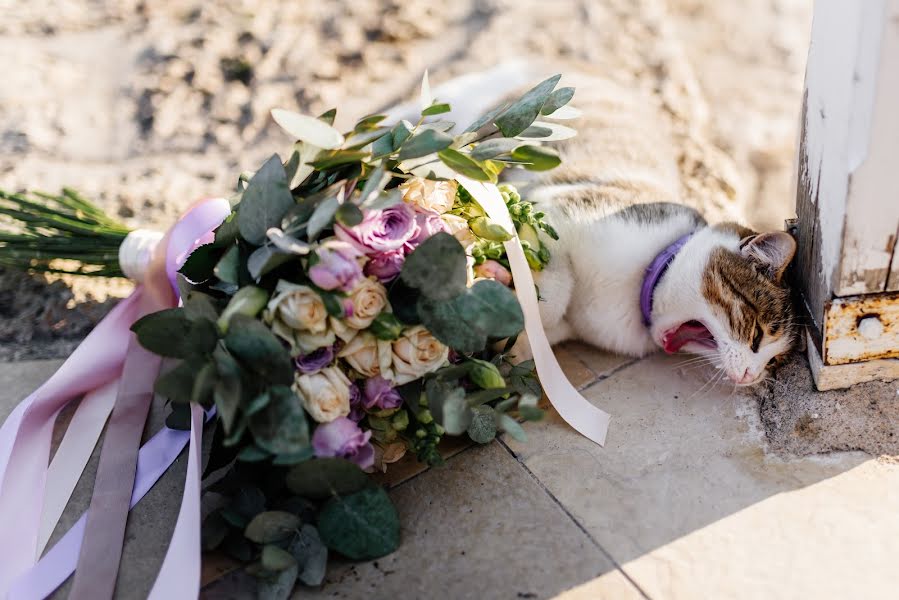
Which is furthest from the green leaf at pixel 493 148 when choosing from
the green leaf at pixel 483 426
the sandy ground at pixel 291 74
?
the sandy ground at pixel 291 74

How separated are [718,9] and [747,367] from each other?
88.7 inches

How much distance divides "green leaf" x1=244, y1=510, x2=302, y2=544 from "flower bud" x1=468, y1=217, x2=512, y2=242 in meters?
0.61

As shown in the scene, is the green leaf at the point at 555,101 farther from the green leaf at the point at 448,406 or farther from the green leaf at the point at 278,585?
the green leaf at the point at 278,585

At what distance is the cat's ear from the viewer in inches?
66.1

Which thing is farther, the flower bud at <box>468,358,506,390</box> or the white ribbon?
the white ribbon

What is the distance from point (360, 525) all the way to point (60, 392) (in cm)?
82

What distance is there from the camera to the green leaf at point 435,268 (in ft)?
4.24

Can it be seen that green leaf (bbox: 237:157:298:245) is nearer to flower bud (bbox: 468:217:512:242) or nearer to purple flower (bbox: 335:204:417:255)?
purple flower (bbox: 335:204:417:255)

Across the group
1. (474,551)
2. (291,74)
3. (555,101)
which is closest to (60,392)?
(474,551)

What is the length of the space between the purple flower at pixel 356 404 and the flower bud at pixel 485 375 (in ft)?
0.66

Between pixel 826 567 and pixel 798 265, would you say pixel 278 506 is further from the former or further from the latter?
pixel 798 265

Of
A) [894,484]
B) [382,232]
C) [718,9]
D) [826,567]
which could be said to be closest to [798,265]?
[894,484]

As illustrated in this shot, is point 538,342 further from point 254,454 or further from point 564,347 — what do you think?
point 254,454

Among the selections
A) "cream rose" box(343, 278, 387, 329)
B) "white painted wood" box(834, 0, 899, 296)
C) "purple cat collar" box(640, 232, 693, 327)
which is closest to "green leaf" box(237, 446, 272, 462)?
"cream rose" box(343, 278, 387, 329)
